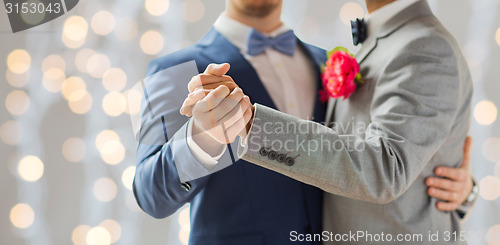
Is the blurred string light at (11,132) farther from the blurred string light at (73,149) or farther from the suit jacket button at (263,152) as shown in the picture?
the suit jacket button at (263,152)

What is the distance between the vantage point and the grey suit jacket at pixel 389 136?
929 mm

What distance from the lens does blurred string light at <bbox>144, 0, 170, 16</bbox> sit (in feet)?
6.23

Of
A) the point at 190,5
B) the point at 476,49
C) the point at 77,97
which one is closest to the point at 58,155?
the point at 77,97

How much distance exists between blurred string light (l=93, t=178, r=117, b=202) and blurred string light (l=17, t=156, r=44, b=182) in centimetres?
21

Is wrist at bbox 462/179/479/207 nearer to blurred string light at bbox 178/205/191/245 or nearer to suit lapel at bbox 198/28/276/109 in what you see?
suit lapel at bbox 198/28/276/109

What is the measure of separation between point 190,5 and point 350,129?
976 millimetres

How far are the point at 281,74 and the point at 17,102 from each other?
43.5 inches

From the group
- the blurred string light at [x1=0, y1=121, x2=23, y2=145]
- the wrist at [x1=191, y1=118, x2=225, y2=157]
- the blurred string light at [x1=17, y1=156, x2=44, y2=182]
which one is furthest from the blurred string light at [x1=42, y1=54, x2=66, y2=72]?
the wrist at [x1=191, y1=118, x2=225, y2=157]

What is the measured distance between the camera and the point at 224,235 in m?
1.19

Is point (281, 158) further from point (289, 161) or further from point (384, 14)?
point (384, 14)

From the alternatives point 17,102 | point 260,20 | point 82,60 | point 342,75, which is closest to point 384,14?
point 342,75

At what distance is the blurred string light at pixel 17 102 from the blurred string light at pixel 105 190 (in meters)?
0.38

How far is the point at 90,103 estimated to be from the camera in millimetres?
1918

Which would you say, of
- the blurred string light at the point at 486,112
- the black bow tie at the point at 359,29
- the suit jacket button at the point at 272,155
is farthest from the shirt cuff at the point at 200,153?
the blurred string light at the point at 486,112
